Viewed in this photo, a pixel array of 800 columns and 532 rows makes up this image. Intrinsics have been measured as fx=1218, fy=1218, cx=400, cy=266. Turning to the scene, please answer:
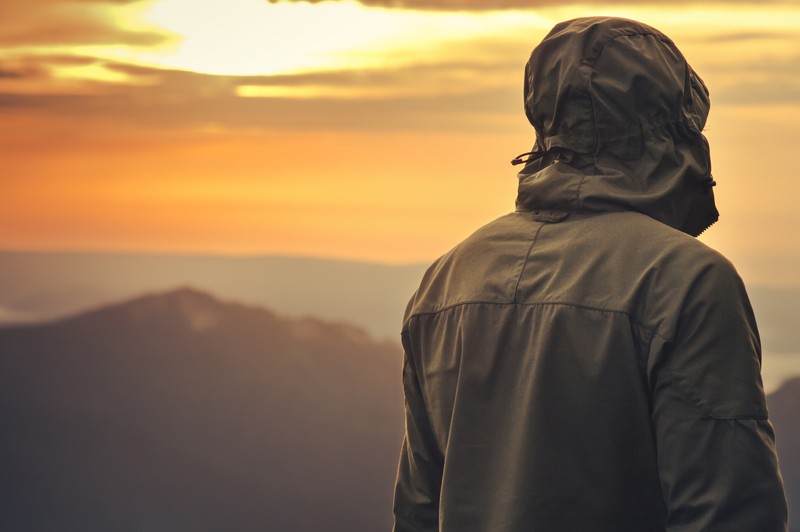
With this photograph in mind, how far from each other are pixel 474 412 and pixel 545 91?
1.78ft

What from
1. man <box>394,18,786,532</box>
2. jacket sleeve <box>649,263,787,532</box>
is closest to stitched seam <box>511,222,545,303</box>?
man <box>394,18,786,532</box>

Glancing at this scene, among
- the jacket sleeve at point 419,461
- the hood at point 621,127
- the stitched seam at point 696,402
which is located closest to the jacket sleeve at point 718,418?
the stitched seam at point 696,402

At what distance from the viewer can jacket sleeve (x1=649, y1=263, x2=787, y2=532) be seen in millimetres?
1718

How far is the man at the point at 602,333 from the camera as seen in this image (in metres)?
1.73

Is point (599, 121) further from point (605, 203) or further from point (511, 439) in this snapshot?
point (511, 439)

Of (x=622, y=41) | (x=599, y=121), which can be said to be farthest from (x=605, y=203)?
(x=622, y=41)

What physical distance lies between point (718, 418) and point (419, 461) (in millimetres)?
637

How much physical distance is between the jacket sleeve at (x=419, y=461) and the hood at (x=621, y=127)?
41 centimetres

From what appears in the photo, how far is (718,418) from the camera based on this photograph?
1727mm

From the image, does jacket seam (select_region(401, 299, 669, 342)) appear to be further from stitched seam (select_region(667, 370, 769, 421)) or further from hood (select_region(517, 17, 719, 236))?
hood (select_region(517, 17, 719, 236))

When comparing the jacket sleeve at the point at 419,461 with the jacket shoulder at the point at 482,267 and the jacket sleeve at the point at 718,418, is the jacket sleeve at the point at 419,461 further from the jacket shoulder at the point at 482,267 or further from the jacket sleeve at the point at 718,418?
the jacket sleeve at the point at 718,418

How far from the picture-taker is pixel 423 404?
2191 millimetres

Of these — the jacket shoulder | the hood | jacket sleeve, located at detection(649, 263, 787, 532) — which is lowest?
jacket sleeve, located at detection(649, 263, 787, 532)

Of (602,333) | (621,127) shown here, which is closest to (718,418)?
(602,333)
